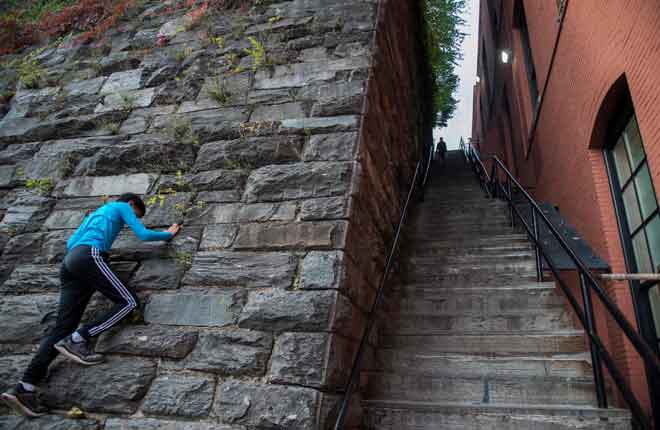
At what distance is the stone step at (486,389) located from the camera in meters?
2.76

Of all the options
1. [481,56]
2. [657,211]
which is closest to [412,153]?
[657,211]

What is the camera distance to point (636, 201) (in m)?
3.43

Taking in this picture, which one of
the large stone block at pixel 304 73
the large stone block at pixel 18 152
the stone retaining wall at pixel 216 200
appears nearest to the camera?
the stone retaining wall at pixel 216 200

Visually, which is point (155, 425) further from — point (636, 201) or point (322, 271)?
point (636, 201)

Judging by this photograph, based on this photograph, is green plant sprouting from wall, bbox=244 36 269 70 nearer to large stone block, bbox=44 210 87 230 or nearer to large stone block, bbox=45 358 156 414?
large stone block, bbox=44 210 87 230

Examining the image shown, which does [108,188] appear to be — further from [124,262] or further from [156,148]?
[124,262]

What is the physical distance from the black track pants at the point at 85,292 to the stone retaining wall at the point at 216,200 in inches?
5.4

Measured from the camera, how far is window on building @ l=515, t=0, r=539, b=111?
22.9 feet

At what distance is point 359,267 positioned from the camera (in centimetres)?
302

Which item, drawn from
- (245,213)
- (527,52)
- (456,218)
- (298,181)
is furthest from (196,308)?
(527,52)

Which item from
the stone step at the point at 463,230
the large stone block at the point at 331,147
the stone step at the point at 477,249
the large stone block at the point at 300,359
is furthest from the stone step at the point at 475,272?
the large stone block at the point at 300,359

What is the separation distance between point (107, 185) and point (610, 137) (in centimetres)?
439

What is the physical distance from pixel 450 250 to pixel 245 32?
323 centimetres

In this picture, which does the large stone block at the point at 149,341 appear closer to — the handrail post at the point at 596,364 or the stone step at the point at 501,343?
the stone step at the point at 501,343
